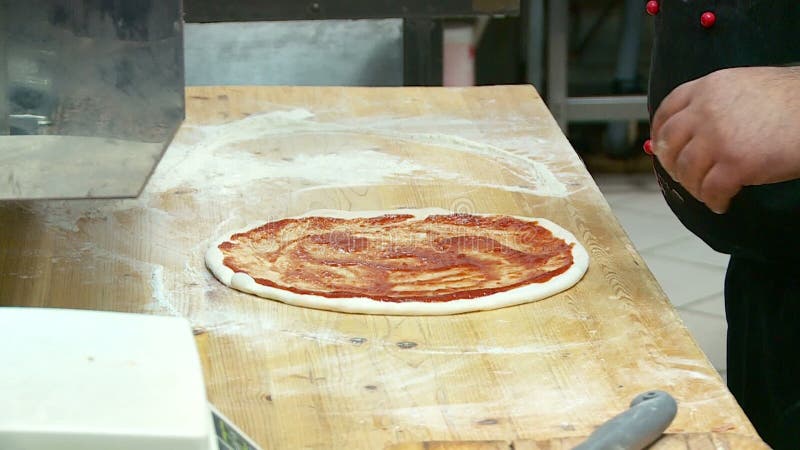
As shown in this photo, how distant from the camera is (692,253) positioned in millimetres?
3805

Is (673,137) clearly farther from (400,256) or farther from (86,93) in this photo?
(86,93)

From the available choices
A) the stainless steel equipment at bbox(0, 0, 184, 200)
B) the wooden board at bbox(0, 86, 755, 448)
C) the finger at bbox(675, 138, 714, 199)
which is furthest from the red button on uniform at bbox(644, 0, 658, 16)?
the stainless steel equipment at bbox(0, 0, 184, 200)

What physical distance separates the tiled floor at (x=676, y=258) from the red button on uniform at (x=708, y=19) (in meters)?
1.47

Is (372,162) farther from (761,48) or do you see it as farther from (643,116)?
(643,116)

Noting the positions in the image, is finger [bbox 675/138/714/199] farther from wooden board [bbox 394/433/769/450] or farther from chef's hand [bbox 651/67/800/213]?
wooden board [bbox 394/433/769/450]

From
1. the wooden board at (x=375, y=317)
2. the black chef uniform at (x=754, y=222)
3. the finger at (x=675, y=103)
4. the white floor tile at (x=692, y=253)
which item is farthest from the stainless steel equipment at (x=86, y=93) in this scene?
the white floor tile at (x=692, y=253)

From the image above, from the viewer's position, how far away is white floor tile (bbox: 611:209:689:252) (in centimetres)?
390

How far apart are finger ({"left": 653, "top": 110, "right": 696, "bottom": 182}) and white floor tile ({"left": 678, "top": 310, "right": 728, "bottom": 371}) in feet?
5.57

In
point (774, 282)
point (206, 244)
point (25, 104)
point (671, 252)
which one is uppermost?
point (25, 104)

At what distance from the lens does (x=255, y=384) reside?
1267mm

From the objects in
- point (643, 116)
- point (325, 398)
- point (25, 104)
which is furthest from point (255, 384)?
point (643, 116)

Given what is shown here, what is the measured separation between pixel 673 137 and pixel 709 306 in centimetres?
211

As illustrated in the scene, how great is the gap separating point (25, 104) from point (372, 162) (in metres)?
0.89

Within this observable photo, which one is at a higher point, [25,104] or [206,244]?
[25,104]
